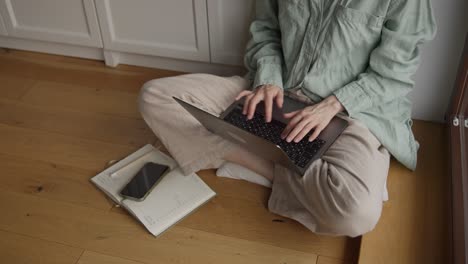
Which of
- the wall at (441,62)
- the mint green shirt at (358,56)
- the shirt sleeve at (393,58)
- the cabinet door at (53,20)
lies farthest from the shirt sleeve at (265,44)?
the cabinet door at (53,20)

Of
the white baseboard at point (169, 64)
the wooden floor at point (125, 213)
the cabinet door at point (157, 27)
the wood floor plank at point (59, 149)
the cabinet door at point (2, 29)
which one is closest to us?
the wooden floor at point (125, 213)

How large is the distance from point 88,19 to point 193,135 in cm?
78

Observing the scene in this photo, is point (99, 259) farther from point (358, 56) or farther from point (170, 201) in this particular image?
point (358, 56)

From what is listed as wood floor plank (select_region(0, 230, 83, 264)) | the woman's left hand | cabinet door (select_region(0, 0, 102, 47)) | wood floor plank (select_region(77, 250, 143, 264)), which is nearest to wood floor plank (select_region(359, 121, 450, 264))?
the woman's left hand

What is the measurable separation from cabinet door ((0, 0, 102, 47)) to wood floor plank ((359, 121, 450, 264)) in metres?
1.24

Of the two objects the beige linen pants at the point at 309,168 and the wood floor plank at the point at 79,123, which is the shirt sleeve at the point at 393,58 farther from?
the wood floor plank at the point at 79,123

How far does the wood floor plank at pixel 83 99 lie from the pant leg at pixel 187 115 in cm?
33

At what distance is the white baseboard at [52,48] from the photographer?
227cm

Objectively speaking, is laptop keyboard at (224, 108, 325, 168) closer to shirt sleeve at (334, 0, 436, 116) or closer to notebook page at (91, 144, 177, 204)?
shirt sleeve at (334, 0, 436, 116)

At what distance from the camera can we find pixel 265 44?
168 centimetres

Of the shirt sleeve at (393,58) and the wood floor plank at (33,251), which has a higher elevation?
the shirt sleeve at (393,58)

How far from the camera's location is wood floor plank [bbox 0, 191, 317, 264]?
1.47 m

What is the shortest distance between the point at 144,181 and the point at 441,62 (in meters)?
0.99

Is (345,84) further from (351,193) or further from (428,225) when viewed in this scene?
(428,225)
